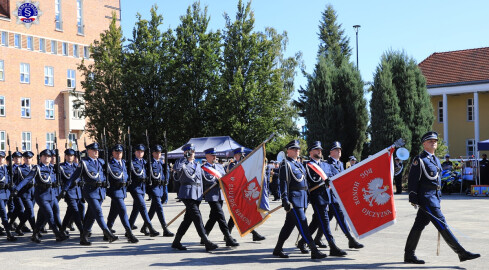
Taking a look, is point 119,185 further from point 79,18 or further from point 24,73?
point 79,18

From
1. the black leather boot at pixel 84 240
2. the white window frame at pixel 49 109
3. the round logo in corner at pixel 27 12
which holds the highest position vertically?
the round logo in corner at pixel 27 12

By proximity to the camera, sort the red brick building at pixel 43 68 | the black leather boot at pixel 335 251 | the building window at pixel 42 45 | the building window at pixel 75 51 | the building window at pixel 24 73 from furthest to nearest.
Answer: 1. the building window at pixel 75 51
2. the building window at pixel 42 45
3. the building window at pixel 24 73
4. the red brick building at pixel 43 68
5. the black leather boot at pixel 335 251

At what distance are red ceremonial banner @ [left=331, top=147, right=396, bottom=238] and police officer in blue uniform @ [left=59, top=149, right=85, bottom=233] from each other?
5401 mm

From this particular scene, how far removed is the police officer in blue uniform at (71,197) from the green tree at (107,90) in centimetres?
2947

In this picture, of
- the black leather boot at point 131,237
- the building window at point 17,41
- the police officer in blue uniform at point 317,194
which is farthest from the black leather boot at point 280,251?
the building window at point 17,41

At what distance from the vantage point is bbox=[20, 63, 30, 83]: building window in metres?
58.0

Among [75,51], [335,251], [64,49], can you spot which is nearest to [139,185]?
[335,251]

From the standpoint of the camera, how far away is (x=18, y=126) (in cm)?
5800

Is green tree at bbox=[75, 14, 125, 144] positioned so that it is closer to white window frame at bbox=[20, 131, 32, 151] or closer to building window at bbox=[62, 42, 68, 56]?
white window frame at bbox=[20, 131, 32, 151]

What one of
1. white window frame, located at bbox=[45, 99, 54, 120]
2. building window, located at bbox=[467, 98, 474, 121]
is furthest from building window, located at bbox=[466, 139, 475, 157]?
white window frame, located at bbox=[45, 99, 54, 120]

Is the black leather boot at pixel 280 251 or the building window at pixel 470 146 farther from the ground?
the building window at pixel 470 146

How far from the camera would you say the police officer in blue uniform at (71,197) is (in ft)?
43.5

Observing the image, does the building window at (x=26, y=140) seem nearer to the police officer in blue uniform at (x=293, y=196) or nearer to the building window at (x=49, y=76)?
the building window at (x=49, y=76)

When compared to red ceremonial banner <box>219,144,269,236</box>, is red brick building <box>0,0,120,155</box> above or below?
above
